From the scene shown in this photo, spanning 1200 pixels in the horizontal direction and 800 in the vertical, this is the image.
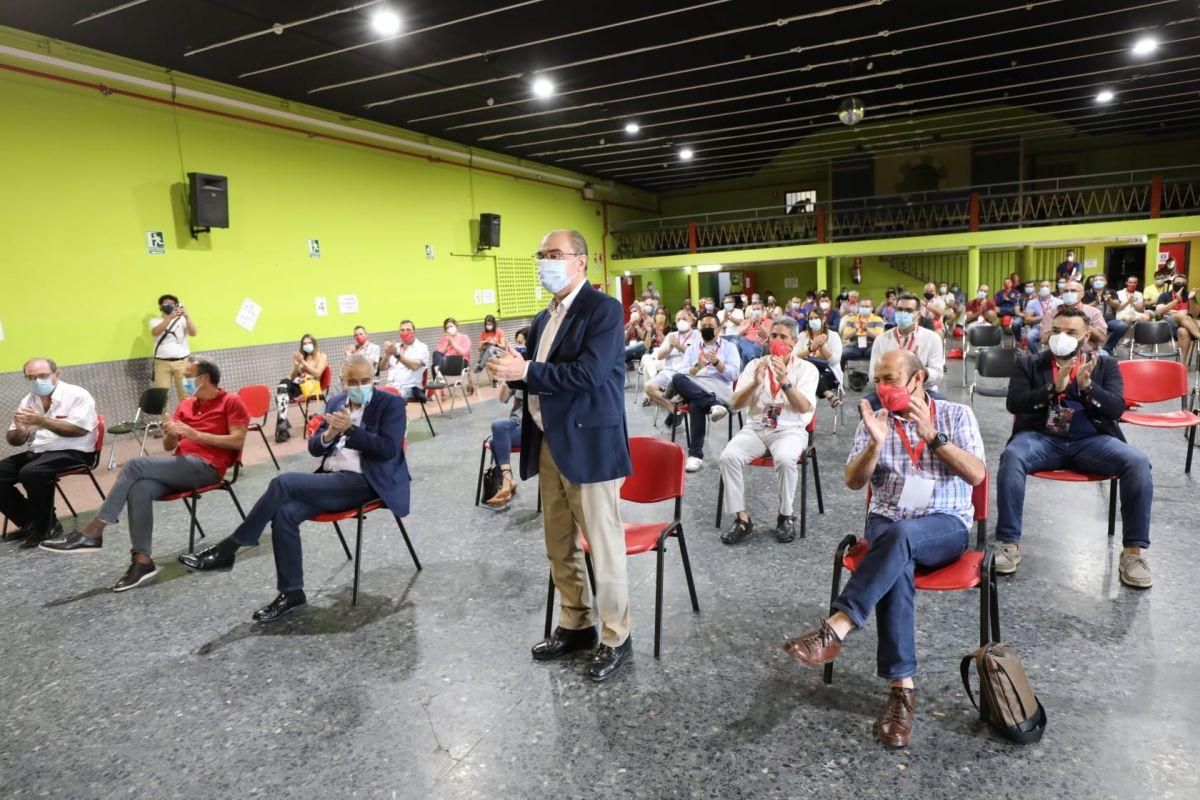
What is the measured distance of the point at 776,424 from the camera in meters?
4.09

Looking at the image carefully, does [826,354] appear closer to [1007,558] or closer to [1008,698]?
[1007,558]

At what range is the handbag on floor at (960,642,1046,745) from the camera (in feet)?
6.74

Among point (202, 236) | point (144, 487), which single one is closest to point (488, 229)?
point (202, 236)

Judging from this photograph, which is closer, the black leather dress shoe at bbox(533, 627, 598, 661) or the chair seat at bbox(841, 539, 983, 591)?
the chair seat at bbox(841, 539, 983, 591)

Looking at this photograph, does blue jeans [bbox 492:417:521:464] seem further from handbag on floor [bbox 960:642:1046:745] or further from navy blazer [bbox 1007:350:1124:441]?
handbag on floor [bbox 960:642:1046:745]

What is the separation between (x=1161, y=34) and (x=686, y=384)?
312 inches

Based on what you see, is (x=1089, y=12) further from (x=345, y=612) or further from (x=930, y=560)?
(x=345, y=612)

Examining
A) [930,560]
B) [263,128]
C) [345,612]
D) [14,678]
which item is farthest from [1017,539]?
[263,128]

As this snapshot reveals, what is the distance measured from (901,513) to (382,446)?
233 cm

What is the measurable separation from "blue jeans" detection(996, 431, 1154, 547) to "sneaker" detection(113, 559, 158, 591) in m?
4.44

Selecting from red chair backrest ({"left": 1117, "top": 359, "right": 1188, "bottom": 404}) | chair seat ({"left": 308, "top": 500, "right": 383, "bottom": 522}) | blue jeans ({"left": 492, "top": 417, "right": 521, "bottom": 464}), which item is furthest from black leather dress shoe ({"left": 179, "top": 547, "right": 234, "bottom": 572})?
red chair backrest ({"left": 1117, "top": 359, "right": 1188, "bottom": 404})

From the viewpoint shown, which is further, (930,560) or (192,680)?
(192,680)

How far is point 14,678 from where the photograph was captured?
2.81 m

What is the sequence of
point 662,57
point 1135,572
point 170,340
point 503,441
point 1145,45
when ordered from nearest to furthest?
1. point 1135,572
2. point 503,441
3. point 170,340
4. point 662,57
5. point 1145,45
